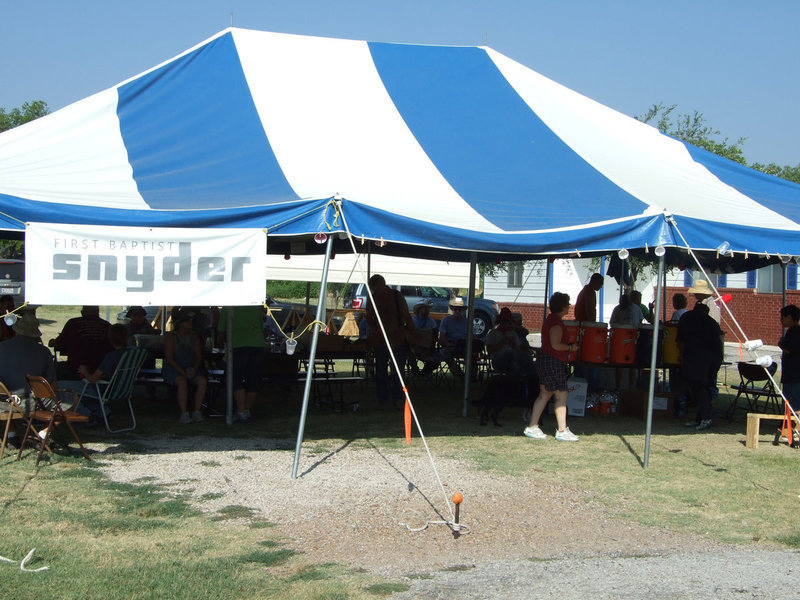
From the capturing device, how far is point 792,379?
347 inches

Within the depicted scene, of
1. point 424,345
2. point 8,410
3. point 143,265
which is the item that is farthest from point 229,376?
point 424,345

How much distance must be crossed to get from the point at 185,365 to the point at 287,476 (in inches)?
121

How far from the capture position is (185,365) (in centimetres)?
916

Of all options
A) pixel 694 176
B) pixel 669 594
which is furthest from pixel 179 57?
pixel 669 594

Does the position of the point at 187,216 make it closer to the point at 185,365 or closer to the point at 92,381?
the point at 92,381

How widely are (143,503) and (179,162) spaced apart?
283cm

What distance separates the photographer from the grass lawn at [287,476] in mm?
4207

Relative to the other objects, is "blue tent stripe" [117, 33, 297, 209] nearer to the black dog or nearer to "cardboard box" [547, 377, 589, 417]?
the black dog

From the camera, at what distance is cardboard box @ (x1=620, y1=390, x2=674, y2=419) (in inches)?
396

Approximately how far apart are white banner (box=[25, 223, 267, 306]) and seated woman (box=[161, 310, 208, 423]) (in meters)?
3.13

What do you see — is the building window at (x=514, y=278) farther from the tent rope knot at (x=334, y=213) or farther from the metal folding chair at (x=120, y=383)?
the tent rope knot at (x=334, y=213)

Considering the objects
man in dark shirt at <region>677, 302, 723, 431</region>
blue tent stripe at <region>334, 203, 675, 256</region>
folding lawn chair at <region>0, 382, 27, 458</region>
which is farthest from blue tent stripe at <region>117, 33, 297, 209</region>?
man in dark shirt at <region>677, 302, 723, 431</region>

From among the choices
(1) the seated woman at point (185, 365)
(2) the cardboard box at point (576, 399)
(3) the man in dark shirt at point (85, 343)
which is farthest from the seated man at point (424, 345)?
(3) the man in dark shirt at point (85, 343)

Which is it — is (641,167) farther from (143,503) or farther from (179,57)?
(143,503)
